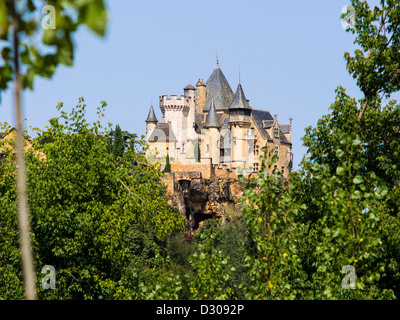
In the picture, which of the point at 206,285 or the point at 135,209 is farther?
the point at 135,209

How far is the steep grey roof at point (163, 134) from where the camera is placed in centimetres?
9644

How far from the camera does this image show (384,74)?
23.8m

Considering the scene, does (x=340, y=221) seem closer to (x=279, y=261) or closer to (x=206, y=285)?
(x=279, y=261)

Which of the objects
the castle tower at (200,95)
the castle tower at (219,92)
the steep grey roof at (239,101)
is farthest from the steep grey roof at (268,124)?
the castle tower at (200,95)

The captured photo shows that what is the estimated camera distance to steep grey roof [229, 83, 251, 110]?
4006 inches

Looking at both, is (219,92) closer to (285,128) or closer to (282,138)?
(285,128)

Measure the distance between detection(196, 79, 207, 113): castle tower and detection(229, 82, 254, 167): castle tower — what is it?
708cm

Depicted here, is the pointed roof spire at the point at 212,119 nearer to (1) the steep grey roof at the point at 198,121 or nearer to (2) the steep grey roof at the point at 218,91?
(1) the steep grey roof at the point at 198,121

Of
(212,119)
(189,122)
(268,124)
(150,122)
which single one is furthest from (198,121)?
(268,124)

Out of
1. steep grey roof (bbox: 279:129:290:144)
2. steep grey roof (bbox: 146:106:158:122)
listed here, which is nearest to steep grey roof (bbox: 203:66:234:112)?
steep grey roof (bbox: 279:129:290:144)

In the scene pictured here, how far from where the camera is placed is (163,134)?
97188 mm

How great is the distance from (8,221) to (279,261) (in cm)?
1503
